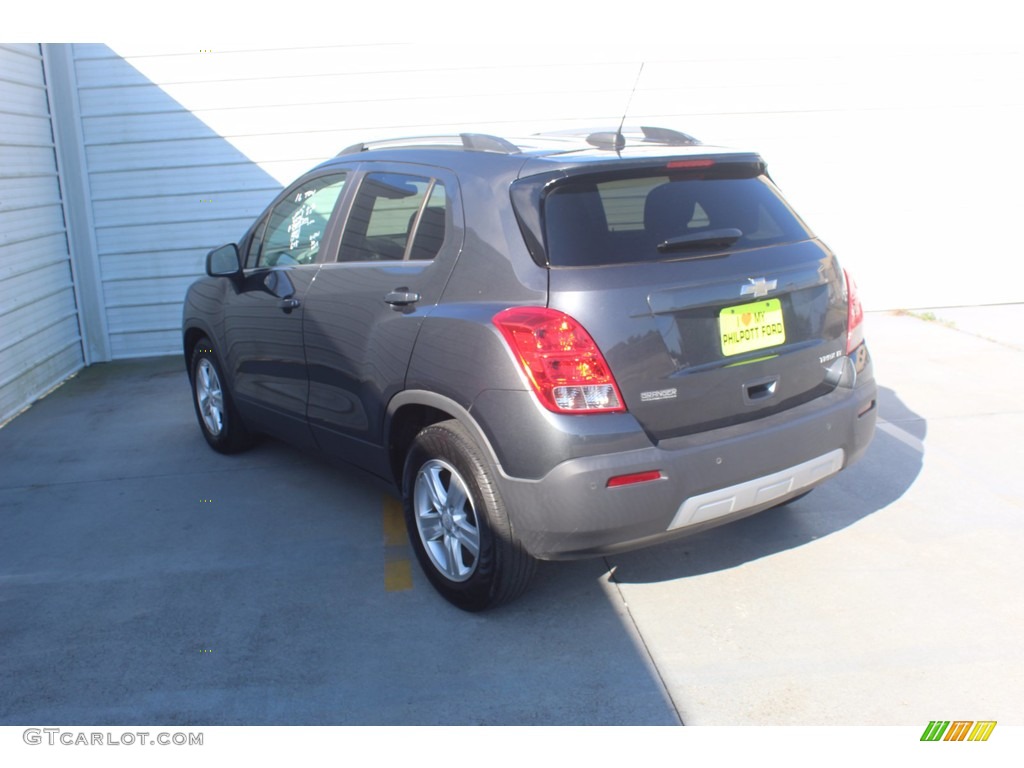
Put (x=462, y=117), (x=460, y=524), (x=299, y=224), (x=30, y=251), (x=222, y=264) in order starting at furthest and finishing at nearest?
(x=462, y=117)
(x=30, y=251)
(x=222, y=264)
(x=299, y=224)
(x=460, y=524)

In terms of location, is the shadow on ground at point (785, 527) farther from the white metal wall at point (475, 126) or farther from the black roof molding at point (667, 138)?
the white metal wall at point (475, 126)

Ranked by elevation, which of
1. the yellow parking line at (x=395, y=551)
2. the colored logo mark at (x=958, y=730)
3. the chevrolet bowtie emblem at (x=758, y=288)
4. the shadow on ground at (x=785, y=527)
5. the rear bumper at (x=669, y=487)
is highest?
the chevrolet bowtie emblem at (x=758, y=288)

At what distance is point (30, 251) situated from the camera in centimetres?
793

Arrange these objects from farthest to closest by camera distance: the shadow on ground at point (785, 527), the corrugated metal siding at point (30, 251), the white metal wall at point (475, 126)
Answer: the white metal wall at point (475, 126) → the corrugated metal siding at point (30, 251) → the shadow on ground at point (785, 527)

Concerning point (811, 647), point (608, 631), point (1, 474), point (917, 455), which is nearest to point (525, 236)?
point (608, 631)

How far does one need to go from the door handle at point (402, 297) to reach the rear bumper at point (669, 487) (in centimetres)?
87

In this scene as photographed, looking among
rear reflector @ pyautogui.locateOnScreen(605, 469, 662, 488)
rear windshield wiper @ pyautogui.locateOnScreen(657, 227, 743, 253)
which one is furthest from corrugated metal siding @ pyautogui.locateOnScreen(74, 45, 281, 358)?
rear reflector @ pyautogui.locateOnScreen(605, 469, 662, 488)

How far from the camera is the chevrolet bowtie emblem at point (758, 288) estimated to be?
353 centimetres

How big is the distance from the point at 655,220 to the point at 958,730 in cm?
197

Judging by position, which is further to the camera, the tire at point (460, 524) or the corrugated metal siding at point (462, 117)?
the corrugated metal siding at point (462, 117)

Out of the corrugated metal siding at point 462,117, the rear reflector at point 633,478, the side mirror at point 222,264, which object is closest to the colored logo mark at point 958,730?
the rear reflector at point 633,478

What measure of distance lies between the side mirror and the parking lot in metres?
1.19

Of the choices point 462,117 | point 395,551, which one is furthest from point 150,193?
point 395,551

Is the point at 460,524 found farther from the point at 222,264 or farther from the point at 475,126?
the point at 475,126
